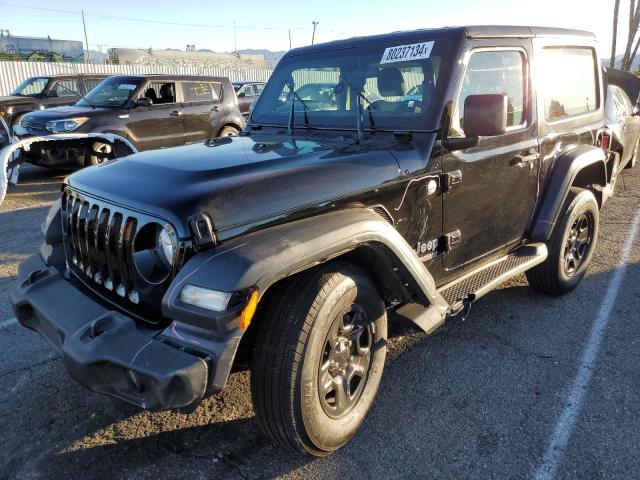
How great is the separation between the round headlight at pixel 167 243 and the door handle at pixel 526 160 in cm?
232

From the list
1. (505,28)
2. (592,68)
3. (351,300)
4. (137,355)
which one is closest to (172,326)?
(137,355)

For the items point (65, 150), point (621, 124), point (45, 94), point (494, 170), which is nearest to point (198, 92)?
point (65, 150)

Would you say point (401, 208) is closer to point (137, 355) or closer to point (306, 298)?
point (306, 298)

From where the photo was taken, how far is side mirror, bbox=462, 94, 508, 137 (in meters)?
2.60

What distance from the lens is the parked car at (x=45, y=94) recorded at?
35.8 feet

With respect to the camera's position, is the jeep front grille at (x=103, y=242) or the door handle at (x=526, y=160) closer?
the jeep front grille at (x=103, y=242)

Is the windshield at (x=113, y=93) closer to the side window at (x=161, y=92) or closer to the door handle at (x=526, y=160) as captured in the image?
the side window at (x=161, y=92)

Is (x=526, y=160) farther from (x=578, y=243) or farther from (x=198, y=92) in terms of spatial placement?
(x=198, y=92)

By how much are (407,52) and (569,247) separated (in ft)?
7.28

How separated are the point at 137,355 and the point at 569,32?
3.94 m

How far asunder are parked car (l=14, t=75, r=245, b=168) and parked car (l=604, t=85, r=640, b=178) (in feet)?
17.9

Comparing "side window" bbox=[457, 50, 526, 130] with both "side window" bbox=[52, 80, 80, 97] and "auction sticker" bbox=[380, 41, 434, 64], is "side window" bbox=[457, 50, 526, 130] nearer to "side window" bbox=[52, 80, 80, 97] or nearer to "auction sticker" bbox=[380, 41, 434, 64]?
"auction sticker" bbox=[380, 41, 434, 64]

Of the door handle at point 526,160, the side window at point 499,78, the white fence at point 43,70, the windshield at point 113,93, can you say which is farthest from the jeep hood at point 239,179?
the white fence at point 43,70

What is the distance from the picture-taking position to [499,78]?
3330mm
